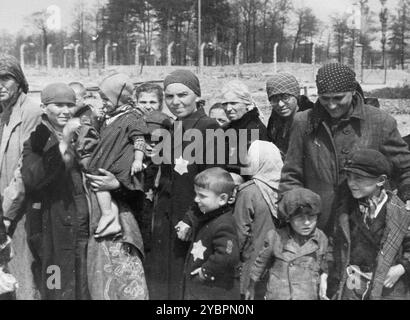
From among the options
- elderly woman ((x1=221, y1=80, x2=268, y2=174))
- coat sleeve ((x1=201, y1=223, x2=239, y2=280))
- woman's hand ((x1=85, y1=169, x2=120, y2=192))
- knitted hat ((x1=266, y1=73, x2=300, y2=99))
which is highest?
knitted hat ((x1=266, y1=73, x2=300, y2=99))

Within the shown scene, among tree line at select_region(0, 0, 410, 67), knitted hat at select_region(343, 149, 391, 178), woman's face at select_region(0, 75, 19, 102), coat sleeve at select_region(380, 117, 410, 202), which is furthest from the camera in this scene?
tree line at select_region(0, 0, 410, 67)

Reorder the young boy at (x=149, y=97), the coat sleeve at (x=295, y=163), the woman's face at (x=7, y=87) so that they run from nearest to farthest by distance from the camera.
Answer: the coat sleeve at (x=295, y=163), the woman's face at (x=7, y=87), the young boy at (x=149, y=97)

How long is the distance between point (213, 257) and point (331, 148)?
2.69 ft

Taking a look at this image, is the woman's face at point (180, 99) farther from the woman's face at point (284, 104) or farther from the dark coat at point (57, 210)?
the dark coat at point (57, 210)

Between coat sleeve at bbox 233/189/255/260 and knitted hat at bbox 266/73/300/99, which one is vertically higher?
knitted hat at bbox 266/73/300/99

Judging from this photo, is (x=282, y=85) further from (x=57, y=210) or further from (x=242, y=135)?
(x=57, y=210)

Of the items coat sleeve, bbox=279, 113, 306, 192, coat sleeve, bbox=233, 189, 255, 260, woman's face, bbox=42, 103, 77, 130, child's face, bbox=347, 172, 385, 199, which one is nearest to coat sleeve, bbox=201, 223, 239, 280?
coat sleeve, bbox=233, 189, 255, 260

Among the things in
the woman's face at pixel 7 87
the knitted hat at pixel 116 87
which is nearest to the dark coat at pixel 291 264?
the knitted hat at pixel 116 87

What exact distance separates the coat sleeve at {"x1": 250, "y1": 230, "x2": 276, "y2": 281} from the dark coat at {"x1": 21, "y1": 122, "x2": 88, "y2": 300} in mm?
943

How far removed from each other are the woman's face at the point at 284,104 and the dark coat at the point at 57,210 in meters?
1.16

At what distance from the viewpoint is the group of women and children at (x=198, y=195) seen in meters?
2.55

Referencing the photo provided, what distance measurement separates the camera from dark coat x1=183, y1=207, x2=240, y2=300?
2543 millimetres

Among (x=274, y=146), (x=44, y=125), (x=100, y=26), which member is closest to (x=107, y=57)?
(x=100, y=26)

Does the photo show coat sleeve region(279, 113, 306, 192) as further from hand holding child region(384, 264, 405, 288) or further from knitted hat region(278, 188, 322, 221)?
hand holding child region(384, 264, 405, 288)
